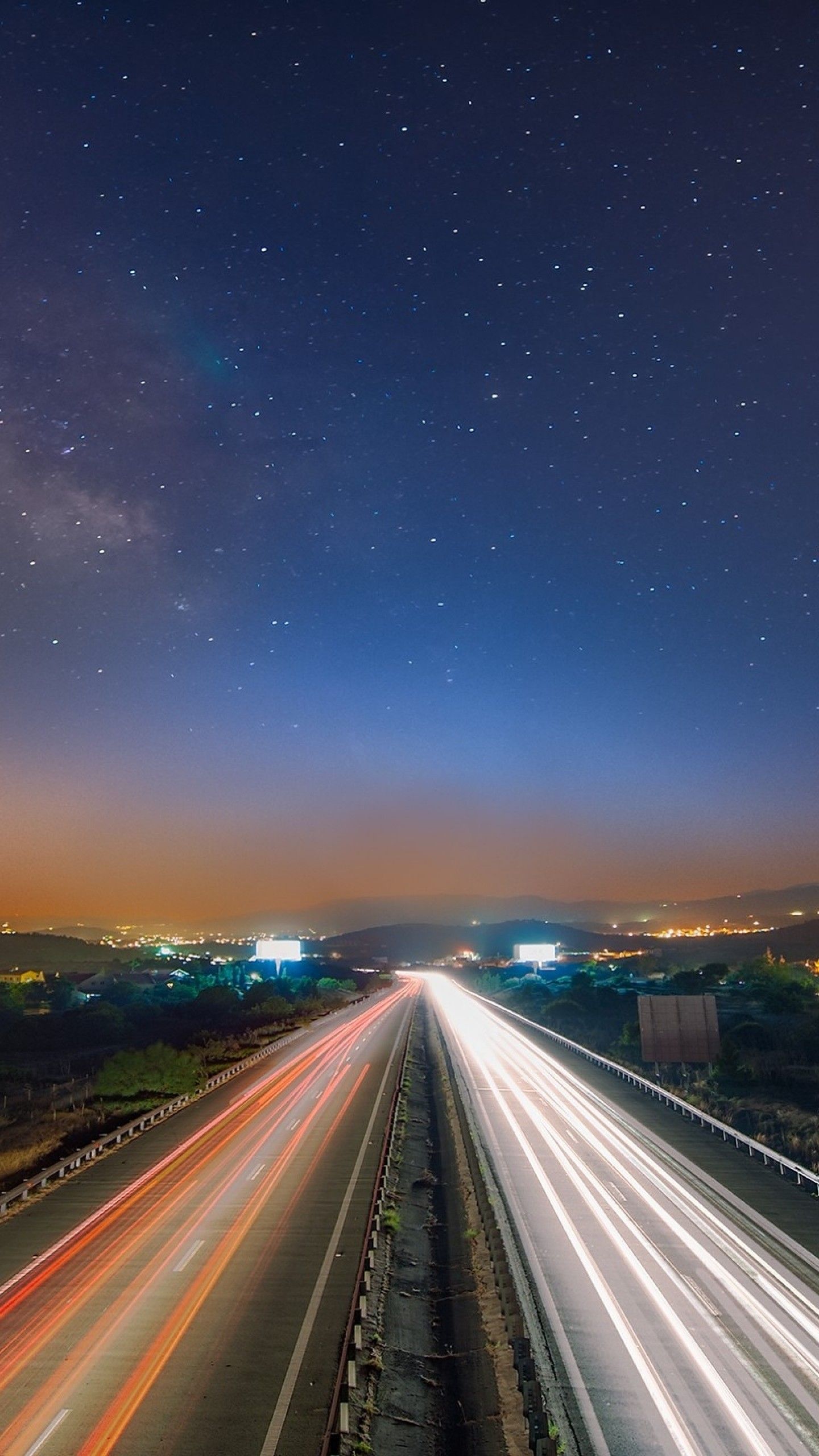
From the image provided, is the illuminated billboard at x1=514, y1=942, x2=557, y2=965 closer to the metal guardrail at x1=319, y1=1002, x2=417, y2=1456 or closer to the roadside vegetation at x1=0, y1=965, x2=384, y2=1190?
the roadside vegetation at x1=0, y1=965, x2=384, y2=1190

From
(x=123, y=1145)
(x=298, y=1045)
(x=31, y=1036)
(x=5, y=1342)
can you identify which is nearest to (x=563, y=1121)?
(x=123, y=1145)

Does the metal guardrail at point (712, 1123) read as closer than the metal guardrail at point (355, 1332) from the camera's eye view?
No

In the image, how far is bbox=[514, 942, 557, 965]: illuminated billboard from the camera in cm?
17725

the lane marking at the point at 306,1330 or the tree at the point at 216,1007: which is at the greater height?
the lane marking at the point at 306,1330

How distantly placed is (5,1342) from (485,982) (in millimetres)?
176421

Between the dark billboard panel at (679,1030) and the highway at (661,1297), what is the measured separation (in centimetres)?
1693

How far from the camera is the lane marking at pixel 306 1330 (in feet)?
47.5

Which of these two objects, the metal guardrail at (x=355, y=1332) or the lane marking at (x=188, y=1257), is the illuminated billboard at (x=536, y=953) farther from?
the lane marking at (x=188, y=1257)

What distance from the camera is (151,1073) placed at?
50.7 metres

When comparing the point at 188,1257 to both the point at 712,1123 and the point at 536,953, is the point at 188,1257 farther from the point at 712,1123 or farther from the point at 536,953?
the point at 536,953

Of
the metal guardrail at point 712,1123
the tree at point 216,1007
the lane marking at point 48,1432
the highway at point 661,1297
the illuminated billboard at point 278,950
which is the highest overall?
the lane marking at point 48,1432

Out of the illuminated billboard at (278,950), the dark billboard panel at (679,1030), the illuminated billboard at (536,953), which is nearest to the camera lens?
the dark billboard panel at (679,1030)

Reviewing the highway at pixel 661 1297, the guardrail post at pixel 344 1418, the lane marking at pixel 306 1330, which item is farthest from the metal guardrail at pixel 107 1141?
the guardrail post at pixel 344 1418

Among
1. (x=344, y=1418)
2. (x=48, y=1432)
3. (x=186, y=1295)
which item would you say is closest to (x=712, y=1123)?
(x=186, y=1295)
